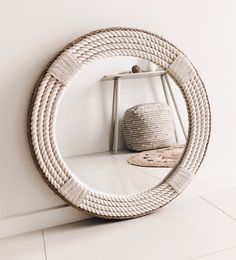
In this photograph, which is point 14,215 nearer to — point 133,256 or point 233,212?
point 133,256

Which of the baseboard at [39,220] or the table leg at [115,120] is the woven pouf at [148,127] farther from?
the baseboard at [39,220]

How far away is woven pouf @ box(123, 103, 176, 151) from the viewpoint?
0.90 meters

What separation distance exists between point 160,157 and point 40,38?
Result: 44 cm

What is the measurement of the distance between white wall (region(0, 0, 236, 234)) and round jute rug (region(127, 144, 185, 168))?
9.5 inches

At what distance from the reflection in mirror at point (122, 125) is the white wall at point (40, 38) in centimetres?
10

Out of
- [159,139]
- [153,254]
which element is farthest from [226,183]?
[153,254]

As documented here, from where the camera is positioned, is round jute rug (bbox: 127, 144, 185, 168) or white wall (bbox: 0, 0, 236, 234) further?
round jute rug (bbox: 127, 144, 185, 168)

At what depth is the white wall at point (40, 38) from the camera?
2.65 feet

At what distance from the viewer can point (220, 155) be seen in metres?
1.06

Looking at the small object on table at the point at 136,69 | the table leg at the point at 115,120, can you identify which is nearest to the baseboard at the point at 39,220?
the table leg at the point at 115,120

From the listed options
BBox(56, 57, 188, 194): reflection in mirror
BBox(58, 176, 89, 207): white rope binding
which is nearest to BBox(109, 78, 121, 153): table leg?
BBox(56, 57, 188, 194): reflection in mirror

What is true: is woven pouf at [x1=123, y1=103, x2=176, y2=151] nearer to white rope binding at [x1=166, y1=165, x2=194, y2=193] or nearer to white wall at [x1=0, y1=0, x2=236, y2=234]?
white rope binding at [x1=166, y1=165, x2=194, y2=193]

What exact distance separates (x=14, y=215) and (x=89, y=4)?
1.86ft

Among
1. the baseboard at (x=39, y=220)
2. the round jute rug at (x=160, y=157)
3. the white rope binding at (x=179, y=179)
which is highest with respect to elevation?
the round jute rug at (x=160, y=157)
